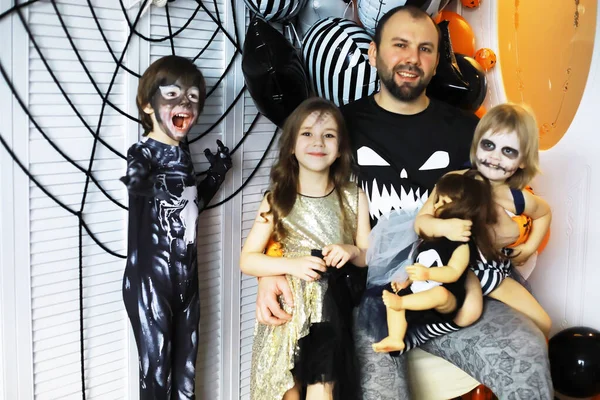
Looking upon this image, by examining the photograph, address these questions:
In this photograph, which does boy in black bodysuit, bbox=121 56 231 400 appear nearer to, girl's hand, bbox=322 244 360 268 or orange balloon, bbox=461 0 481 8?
girl's hand, bbox=322 244 360 268

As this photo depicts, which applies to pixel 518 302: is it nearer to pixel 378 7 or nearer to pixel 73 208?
pixel 378 7

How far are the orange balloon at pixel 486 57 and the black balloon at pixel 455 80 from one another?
38 cm

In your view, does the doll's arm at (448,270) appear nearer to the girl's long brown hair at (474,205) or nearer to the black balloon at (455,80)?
the girl's long brown hair at (474,205)

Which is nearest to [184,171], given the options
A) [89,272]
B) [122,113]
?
[122,113]

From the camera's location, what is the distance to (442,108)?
1938 millimetres

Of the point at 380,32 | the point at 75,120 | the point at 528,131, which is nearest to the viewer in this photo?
the point at 528,131

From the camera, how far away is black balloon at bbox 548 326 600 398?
6.64ft

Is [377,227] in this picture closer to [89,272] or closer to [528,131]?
[528,131]

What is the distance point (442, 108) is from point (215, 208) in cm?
78

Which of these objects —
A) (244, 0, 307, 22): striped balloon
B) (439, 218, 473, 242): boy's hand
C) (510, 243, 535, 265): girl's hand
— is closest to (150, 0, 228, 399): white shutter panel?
(244, 0, 307, 22): striped balloon

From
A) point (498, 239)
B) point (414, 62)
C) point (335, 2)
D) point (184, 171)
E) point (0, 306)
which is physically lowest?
point (0, 306)

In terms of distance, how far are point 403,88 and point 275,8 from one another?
48 cm

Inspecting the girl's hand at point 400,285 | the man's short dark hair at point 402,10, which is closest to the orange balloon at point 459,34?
the man's short dark hair at point 402,10

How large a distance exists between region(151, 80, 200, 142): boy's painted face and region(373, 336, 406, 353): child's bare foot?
75cm
